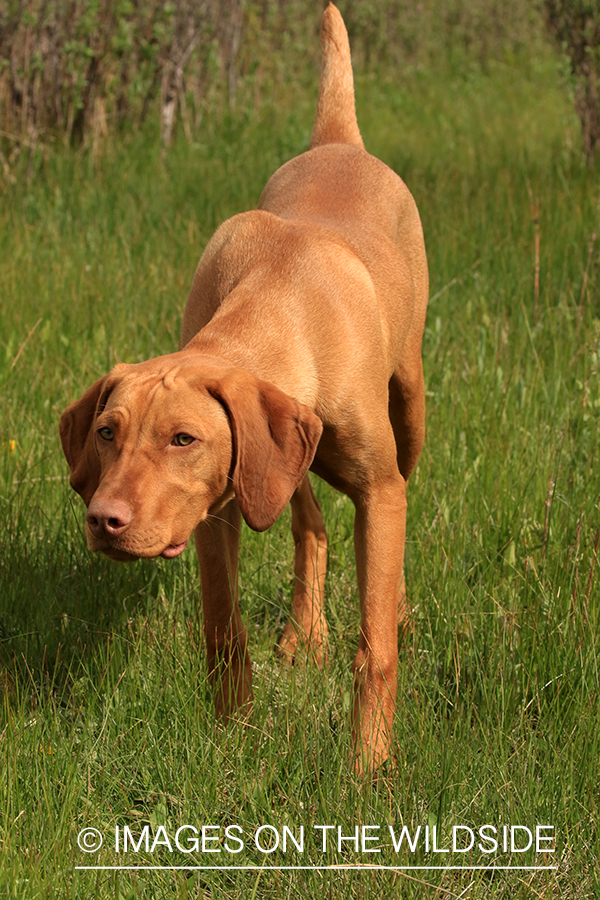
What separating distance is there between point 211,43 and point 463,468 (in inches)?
232

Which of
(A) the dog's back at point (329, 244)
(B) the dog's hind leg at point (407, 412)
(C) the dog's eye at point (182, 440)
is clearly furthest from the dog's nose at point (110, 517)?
(B) the dog's hind leg at point (407, 412)

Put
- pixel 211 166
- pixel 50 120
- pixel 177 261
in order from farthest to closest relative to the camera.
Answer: pixel 50 120 < pixel 211 166 < pixel 177 261

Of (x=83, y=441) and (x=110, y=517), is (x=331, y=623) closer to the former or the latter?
(x=83, y=441)

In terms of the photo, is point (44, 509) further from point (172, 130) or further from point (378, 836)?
point (172, 130)

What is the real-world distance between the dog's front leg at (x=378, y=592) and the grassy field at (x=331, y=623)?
0.07 m

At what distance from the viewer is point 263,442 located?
2215 millimetres

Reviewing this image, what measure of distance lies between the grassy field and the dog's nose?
0.63 meters

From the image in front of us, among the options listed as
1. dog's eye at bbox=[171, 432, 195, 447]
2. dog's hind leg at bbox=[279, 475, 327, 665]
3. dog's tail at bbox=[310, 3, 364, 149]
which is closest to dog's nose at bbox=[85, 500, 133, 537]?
dog's eye at bbox=[171, 432, 195, 447]

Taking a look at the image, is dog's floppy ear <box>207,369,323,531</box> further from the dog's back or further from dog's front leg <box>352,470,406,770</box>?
dog's front leg <box>352,470,406,770</box>

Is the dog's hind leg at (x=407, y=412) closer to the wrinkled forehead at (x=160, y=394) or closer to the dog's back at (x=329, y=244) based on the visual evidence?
the dog's back at (x=329, y=244)

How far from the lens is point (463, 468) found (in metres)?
3.68

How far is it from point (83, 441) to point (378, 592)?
2.94ft

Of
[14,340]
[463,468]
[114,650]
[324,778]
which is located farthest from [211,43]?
[324,778]
